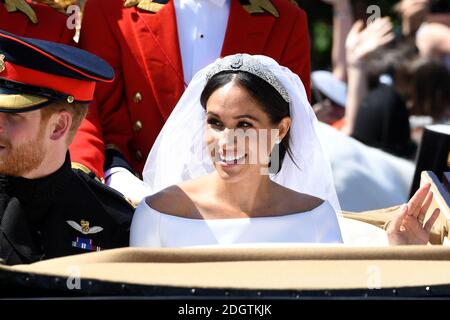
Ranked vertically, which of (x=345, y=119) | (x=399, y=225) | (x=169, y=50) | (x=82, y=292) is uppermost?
(x=345, y=119)

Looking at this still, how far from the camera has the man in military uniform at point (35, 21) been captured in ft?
12.4

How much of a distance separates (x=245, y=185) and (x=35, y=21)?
987mm

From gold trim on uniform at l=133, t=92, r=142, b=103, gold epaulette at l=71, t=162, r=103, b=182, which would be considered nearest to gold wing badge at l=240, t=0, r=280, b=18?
gold trim on uniform at l=133, t=92, r=142, b=103

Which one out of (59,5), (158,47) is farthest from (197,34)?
(59,5)

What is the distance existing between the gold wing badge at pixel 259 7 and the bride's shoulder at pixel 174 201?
90cm

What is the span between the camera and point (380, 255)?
2805mm

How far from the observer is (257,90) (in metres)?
3.19

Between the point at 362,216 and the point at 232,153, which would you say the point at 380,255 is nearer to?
the point at 232,153

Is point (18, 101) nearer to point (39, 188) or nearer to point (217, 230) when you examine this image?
point (39, 188)

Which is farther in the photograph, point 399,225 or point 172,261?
point 399,225

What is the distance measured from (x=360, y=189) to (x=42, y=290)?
10.8 ft

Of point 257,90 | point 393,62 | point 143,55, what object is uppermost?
point 393,62

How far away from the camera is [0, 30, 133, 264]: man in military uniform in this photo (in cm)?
304

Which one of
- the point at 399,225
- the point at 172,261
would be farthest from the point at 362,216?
the point at 172,261
